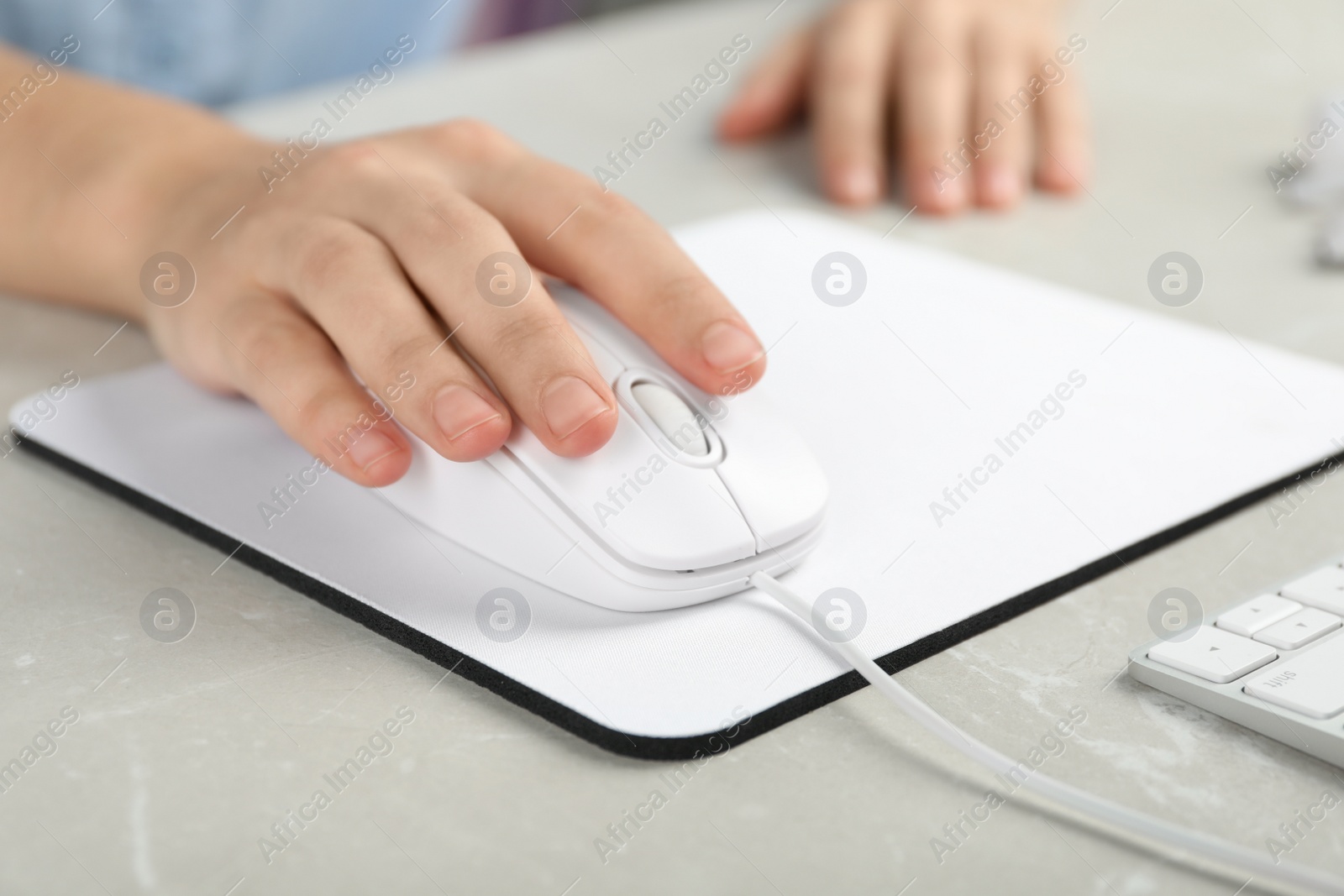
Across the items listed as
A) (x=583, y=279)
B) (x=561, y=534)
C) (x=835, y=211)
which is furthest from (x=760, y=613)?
(x=835, y=211)

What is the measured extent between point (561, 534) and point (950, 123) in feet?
1.95

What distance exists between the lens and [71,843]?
0.32 meters

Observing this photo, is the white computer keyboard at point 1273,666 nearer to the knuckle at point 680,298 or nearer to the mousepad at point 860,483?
the mousepad at point 860,483

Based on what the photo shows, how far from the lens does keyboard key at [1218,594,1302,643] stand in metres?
0.38

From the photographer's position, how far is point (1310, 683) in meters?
0.35

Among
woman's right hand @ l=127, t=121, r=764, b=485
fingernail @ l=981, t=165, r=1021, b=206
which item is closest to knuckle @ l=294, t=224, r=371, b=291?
woman's right hand @ l=127, t=121, r=764, b=485

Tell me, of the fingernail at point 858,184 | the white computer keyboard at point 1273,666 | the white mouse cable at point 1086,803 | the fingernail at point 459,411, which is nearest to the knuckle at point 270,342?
the fingernail at point 459,411

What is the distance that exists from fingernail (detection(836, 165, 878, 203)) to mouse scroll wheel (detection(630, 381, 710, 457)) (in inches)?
18.0

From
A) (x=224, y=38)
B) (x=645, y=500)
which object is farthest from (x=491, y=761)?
(x=224, y=38)

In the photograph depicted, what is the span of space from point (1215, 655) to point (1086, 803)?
0.27 ft

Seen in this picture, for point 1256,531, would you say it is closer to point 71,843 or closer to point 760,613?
point 760,613

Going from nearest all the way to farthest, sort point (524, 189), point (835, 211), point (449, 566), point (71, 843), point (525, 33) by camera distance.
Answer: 1. point (71, 843)
2. point (449, 566)
3. point (524, 189)
4. point (835, 211)
5. point (525, 33)

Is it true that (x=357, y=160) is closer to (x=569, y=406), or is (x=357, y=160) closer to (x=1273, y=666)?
(x=569, y=406)

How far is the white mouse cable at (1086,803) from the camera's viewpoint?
0.30 meters
